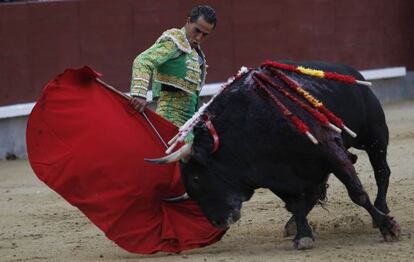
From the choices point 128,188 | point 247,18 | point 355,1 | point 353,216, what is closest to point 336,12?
point 355,1

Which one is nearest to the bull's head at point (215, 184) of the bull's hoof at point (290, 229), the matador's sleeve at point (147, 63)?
the matador's sleeve at point (147, 63)

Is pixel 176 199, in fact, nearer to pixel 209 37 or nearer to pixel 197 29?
pixel 197 29

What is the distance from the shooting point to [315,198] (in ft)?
16.1

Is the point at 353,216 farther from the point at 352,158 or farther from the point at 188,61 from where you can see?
the point at 188,61

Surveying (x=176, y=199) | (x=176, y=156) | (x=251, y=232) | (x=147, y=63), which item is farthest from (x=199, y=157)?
(x=251, y=232)

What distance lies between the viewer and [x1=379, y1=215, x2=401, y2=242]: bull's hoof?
15.7ft

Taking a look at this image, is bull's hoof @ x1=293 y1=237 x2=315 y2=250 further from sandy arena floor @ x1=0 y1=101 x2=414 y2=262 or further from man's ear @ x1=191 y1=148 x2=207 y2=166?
man's ear @ x1=191 y1=148 x2=207 y2=166

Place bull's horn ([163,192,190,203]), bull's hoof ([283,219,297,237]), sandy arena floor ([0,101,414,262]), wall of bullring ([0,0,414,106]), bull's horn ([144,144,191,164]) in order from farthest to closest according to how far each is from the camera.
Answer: wall of bullring ([0,0,414,106]) → bull's hoof ([283,219,297,237]) → bull's horn ([163,192,190,203]) → sandy arena floor ([0,101,414,262]) → bull's horn ([144,144,191,164])

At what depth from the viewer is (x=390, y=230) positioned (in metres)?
4.78

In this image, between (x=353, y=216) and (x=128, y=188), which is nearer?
(x=128, y=188)

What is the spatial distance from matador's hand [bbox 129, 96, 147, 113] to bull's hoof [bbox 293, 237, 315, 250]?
3.17 ft

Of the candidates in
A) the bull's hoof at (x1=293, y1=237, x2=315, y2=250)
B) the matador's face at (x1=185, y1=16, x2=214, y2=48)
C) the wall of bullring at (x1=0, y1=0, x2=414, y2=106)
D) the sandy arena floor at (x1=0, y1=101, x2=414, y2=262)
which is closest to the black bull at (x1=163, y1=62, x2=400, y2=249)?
the bull's hoof at (x1=293, y1=237, x2=315, y2=250)

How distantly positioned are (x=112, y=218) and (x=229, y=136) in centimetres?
70

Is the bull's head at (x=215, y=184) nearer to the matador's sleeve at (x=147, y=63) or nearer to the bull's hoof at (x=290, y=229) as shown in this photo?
the matador's sleeve at (x=147, y=63)
